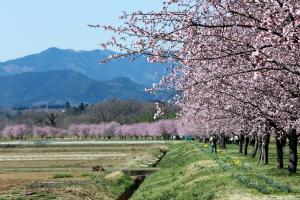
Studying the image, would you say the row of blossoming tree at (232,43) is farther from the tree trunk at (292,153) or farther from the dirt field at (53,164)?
the dirt field at (53,164)

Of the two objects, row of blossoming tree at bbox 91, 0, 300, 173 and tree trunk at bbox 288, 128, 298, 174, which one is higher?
row of blossoming tree at bbox 91, 0, 300, 173

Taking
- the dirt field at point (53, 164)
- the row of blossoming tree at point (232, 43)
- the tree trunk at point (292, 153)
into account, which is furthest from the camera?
the dirt field at point (53, 164)

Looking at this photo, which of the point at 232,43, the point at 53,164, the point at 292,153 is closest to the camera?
the point at 232,43

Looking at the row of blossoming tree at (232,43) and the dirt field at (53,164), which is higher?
the row of blossoming tree at (232,43)

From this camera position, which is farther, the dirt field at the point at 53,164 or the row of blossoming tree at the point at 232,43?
the dirt field at the point at 53,164

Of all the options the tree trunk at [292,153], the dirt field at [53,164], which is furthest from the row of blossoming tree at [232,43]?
the dirt field at [53,164]

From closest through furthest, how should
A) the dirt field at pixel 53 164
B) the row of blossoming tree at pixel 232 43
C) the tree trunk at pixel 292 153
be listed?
the row of blossoming tree at pixel 232 43
the tree trunk at pixel 292 153
the dirt field at pixel 53 164

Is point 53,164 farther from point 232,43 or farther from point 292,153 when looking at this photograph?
point 232,43

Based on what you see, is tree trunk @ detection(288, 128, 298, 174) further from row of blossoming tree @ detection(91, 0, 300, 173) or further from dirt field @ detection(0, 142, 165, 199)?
dirt field @ detection(0, 142, 165, 199)

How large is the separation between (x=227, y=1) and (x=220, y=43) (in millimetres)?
1461

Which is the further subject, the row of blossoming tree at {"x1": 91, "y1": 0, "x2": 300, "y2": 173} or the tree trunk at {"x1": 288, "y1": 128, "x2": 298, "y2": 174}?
the tree trunk at {"x1": 288, "y1": 128, "x2": 298, "y2": 174}

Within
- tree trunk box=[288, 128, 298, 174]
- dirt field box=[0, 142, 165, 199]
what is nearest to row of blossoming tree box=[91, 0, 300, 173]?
tree trunk box=[288, 128, 298, 174]

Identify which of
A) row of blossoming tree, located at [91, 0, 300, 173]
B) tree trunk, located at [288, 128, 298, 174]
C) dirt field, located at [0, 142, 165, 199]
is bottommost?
dirt field, located at [0, 142, 165, 199]

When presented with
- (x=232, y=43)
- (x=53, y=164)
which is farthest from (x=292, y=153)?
(x=53, y=164)
